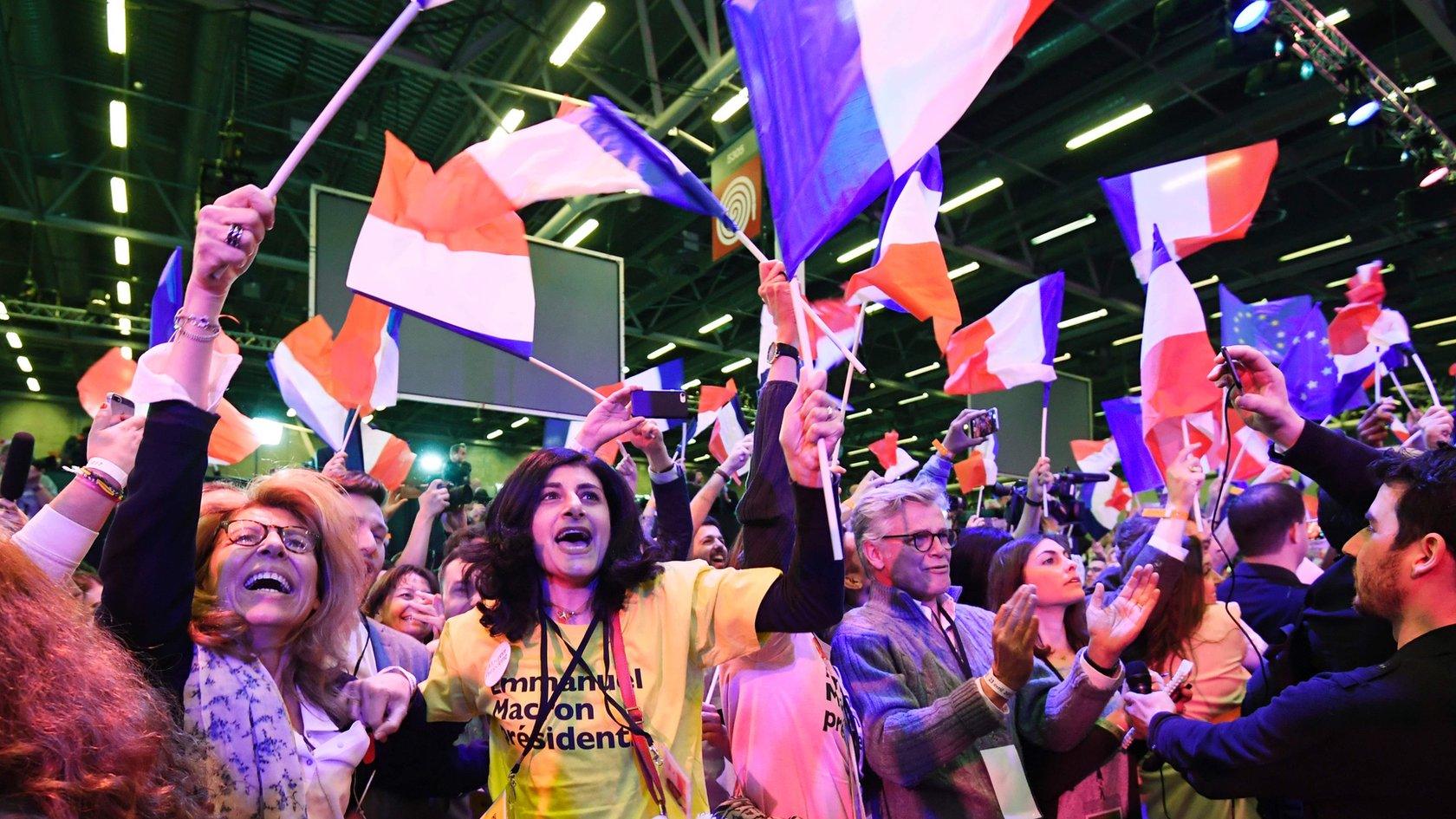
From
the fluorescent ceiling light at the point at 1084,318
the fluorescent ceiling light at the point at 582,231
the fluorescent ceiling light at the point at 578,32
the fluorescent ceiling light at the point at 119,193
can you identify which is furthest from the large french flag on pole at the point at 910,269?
the fluorescent ceiling light at the point at 1084,318

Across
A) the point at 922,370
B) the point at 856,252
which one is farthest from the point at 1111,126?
the point at 922,370

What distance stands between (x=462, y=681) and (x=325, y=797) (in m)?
0.37

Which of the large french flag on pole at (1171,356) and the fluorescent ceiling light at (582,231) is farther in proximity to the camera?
the fluorescent ceiling light at (582,231)

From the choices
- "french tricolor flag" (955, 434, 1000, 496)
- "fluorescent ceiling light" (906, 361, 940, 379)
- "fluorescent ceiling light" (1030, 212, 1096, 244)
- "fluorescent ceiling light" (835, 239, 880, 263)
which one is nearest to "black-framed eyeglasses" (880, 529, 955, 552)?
"french tricolor flag" (955, 434, 1000, 496)

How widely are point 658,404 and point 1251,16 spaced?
21.1 ft

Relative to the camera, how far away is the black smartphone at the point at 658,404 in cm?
276

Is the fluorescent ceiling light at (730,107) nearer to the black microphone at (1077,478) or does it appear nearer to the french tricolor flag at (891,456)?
the french tricolor flag at (891,456)

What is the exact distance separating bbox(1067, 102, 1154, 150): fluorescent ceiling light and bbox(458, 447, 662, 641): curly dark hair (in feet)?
28.0

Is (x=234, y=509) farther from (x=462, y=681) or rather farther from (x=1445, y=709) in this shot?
(x=1445, y=709)

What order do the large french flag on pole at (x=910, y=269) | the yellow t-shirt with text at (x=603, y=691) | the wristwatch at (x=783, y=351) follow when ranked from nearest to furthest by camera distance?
the yellow t-shirt with text at (x=603, y=691) < the wristwatch at (x=783, y=351) < the large french flag on pole at (x=910, y=269)

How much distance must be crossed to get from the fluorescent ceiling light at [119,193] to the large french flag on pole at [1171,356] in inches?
430

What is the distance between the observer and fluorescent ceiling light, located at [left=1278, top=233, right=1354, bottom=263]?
39.1ft

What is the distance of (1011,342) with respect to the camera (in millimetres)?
5047

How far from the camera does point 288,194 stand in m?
11.4
